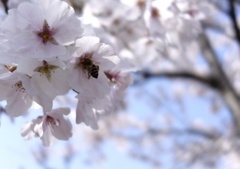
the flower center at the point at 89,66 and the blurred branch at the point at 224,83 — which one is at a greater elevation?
the blurred branch at the point at 224,83

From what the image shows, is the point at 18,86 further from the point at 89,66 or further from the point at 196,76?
the point at 196,76

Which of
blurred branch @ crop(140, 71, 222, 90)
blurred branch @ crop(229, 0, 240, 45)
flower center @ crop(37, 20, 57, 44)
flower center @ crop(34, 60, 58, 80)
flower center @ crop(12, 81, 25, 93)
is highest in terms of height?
blurred branch @ crop(140, 71, 222, 90)

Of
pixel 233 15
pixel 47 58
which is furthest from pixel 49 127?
pixel 233 15

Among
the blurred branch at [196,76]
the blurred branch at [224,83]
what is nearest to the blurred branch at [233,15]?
the blurred branch at [224,83]

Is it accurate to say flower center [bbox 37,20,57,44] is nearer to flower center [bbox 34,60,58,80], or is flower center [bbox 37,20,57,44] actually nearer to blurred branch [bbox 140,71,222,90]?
flower center [bbox 34,60,58,80]

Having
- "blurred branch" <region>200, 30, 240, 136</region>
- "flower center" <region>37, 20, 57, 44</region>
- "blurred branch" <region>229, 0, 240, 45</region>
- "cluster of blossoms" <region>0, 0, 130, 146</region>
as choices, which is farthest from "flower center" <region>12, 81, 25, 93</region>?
"blurred branch" <region>200, 30, 240, 136</region>

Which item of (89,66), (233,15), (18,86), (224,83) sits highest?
(224,83)

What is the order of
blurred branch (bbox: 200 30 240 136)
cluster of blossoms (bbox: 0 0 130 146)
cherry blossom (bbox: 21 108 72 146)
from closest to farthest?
cluster of blossoms (bbox: 0 0 130 146) → cherry blossom (bbox: 21 108 72 146) → blurred branch (bbox: 200 30 240 136)

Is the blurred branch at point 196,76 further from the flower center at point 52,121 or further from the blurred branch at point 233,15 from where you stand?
the flower center at point 52,121
